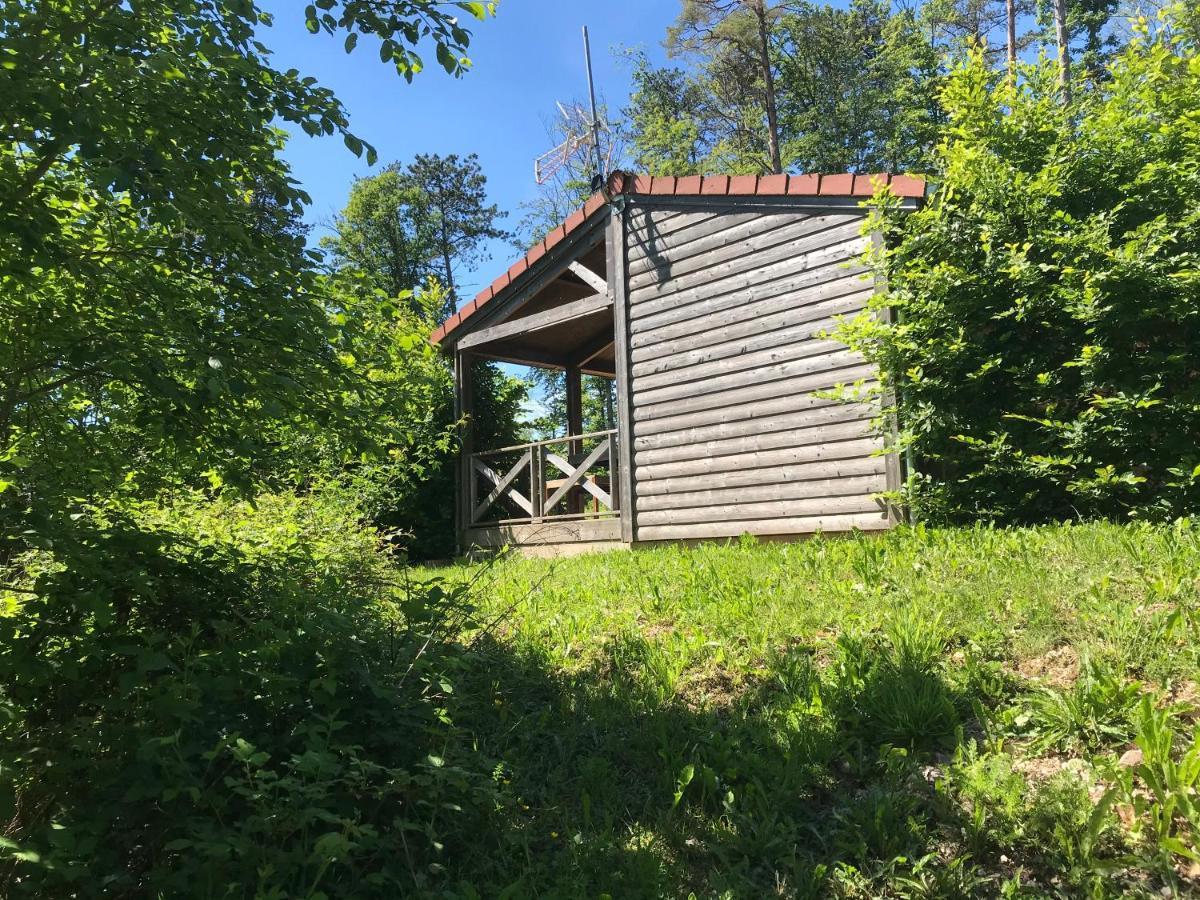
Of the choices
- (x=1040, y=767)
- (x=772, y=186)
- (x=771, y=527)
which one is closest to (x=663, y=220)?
(x=772, y=186)

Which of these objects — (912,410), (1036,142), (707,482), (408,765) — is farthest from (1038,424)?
(408,765)

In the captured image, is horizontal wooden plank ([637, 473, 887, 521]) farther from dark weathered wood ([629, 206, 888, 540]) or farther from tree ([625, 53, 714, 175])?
tree ([625, 53, 714, 175])

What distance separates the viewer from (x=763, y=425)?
8.09 meters

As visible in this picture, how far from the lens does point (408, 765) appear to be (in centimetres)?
277

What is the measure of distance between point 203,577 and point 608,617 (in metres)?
2.47

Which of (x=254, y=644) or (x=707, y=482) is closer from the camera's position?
(x=254, y=644)

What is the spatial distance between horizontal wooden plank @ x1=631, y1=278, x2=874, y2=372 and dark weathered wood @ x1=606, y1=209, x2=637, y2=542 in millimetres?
236

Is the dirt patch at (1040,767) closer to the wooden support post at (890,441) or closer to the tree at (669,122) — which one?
the wooden support post at (890,441)

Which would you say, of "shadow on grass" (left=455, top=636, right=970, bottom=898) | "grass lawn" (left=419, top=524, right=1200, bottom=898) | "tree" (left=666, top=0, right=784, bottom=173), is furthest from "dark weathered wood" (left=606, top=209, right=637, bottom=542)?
"tree" (left=666, top=0, right=784, bottom=173)

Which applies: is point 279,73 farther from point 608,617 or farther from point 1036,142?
point 1036,142

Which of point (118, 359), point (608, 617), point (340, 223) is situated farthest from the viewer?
point (340, 223)

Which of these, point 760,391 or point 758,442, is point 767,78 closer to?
point 760,391

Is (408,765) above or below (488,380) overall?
below

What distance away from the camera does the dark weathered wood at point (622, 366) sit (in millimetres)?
9148
